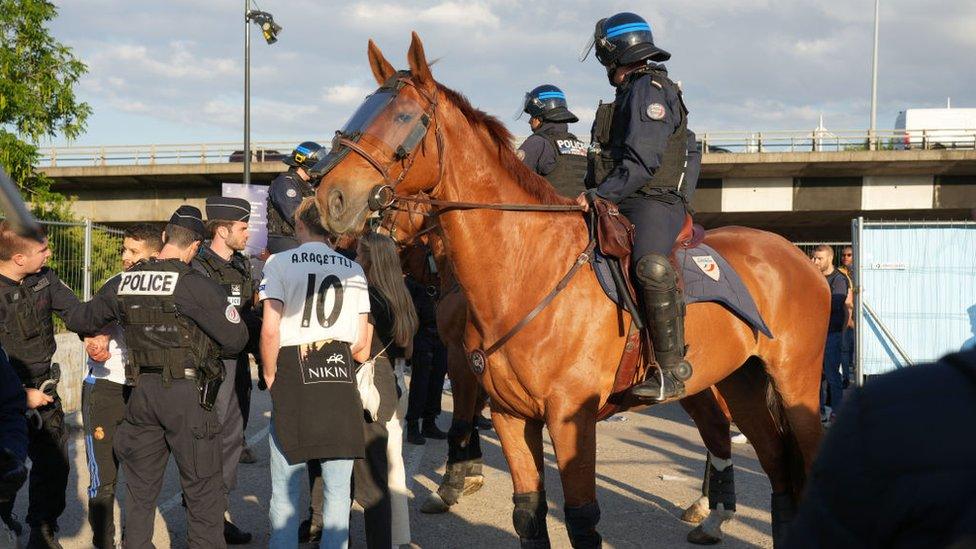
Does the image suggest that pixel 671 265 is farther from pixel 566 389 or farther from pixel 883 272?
pixel 883 272

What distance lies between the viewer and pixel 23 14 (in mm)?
24891

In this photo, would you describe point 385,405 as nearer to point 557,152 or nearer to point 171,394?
point 171,394

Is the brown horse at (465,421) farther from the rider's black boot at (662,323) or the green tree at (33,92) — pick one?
the green tree at (33,92)

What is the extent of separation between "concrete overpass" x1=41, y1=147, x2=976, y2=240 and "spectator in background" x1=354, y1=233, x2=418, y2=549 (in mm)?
24955

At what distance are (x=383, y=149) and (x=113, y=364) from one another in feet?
9.39

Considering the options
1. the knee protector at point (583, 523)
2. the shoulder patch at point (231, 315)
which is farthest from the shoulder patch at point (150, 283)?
the knee protector at point (583, 523)

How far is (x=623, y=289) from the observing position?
4.88m

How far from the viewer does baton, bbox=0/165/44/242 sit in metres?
1.30

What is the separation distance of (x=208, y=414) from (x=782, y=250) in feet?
12.7

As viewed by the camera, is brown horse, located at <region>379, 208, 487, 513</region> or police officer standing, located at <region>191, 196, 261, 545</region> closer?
police officer standing, located at <region>191, 196, 261, 545</region>

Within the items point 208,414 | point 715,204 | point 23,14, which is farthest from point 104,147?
point 208,414

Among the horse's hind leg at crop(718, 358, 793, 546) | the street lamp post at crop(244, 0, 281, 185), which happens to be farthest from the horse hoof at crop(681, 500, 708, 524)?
the street lamp post at crop(244, 0, 281, 185)

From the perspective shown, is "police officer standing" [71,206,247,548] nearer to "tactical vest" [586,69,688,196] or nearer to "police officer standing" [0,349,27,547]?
"police officer standing" [0,349,27,547]

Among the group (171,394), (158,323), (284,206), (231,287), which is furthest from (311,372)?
(284,206)
